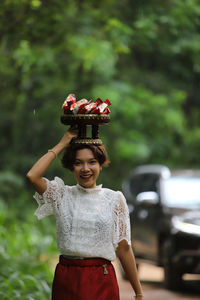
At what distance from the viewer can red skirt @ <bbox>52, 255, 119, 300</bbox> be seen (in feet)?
18.3

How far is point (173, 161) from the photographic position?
86.6 feet

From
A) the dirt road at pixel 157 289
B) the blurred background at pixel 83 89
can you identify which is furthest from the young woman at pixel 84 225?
the dirt road at pixel 157 289

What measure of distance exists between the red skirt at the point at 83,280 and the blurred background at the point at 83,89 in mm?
2197

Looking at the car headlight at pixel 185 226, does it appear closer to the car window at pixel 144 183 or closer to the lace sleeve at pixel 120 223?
the car window at pixel 144 183

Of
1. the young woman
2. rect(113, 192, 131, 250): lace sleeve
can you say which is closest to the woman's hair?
the young woman

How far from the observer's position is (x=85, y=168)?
5.78 metres

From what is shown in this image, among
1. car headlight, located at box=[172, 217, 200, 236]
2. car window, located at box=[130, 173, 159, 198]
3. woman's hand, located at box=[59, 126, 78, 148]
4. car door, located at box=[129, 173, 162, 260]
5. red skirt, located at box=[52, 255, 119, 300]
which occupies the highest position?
car window, located at box=[130, 173, 159, 198]

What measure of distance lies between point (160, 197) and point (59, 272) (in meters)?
8.60

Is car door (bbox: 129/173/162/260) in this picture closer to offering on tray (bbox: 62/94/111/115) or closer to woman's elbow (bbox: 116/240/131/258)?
woman's elbow (bbox: 116/240/131/258)

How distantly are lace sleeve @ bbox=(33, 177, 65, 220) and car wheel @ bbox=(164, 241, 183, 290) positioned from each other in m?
7.45

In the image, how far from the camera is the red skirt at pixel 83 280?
18.3 feet

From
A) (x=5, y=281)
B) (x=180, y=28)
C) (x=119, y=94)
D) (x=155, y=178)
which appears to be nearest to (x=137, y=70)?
(x=119, y=94)

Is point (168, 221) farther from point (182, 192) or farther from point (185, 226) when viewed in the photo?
point (182, 192)

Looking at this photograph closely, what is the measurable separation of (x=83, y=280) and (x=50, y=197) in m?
0.60
